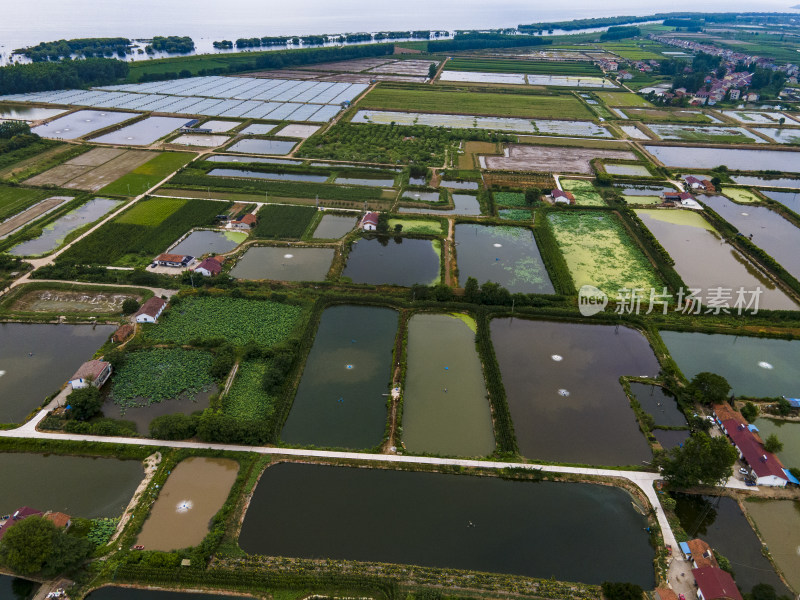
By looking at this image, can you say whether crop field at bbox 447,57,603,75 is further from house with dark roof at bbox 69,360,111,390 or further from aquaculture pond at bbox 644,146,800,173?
house with dark roof at bbox 69,360,111,390

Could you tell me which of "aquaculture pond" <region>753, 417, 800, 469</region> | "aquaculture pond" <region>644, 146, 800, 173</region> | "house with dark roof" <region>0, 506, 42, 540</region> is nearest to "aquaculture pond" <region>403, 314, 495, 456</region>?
"aquaculture pond" <region>753, 417, 800, 469</region>

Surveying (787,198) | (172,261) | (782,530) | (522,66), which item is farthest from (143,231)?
(522,66)

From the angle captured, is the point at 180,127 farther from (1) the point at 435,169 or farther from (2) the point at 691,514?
(2) the point at 691,514

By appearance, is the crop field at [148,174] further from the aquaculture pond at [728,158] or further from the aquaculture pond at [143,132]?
the aquaculture pond at [728,158]

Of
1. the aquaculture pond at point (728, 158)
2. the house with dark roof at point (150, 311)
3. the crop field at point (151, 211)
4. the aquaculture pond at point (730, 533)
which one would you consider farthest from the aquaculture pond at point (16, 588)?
the aquaculture pond at point (728, 158)

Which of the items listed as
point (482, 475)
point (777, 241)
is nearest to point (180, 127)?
point (482, 475)
